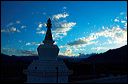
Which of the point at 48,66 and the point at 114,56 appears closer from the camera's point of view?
the point at 48,66

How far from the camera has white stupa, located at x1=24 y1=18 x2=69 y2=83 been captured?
53.6 feet

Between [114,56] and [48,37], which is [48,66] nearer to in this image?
[48,37]

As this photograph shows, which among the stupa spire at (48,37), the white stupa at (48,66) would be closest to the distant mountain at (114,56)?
the stupa spire at (48,37)

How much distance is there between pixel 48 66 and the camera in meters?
16.5

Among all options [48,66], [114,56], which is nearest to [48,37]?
[48,66]

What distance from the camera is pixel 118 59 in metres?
75.7

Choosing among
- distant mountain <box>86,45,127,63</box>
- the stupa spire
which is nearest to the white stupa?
the stupa spire

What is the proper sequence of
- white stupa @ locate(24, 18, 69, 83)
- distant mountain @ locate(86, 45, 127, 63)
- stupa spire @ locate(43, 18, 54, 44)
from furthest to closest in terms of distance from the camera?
distant mountain @ locate(86, 45, 127, 63) < stupa spire @ locate(43, 18, 54, 44) < white stupa @ locate(24, 18, 69, 83)

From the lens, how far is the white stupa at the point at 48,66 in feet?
53.6

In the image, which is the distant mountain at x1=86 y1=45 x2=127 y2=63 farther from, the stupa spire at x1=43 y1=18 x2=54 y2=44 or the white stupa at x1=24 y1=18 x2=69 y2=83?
the white stupa at x1=24 y1=18 x2=69 y2=83

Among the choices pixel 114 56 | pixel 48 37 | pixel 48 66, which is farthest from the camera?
pixel 114 56

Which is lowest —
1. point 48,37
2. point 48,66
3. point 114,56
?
point 48,66

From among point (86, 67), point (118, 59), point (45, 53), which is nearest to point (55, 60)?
point (45, 53)

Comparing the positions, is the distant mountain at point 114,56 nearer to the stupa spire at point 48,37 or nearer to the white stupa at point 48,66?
the stupa spire at point 48,37
